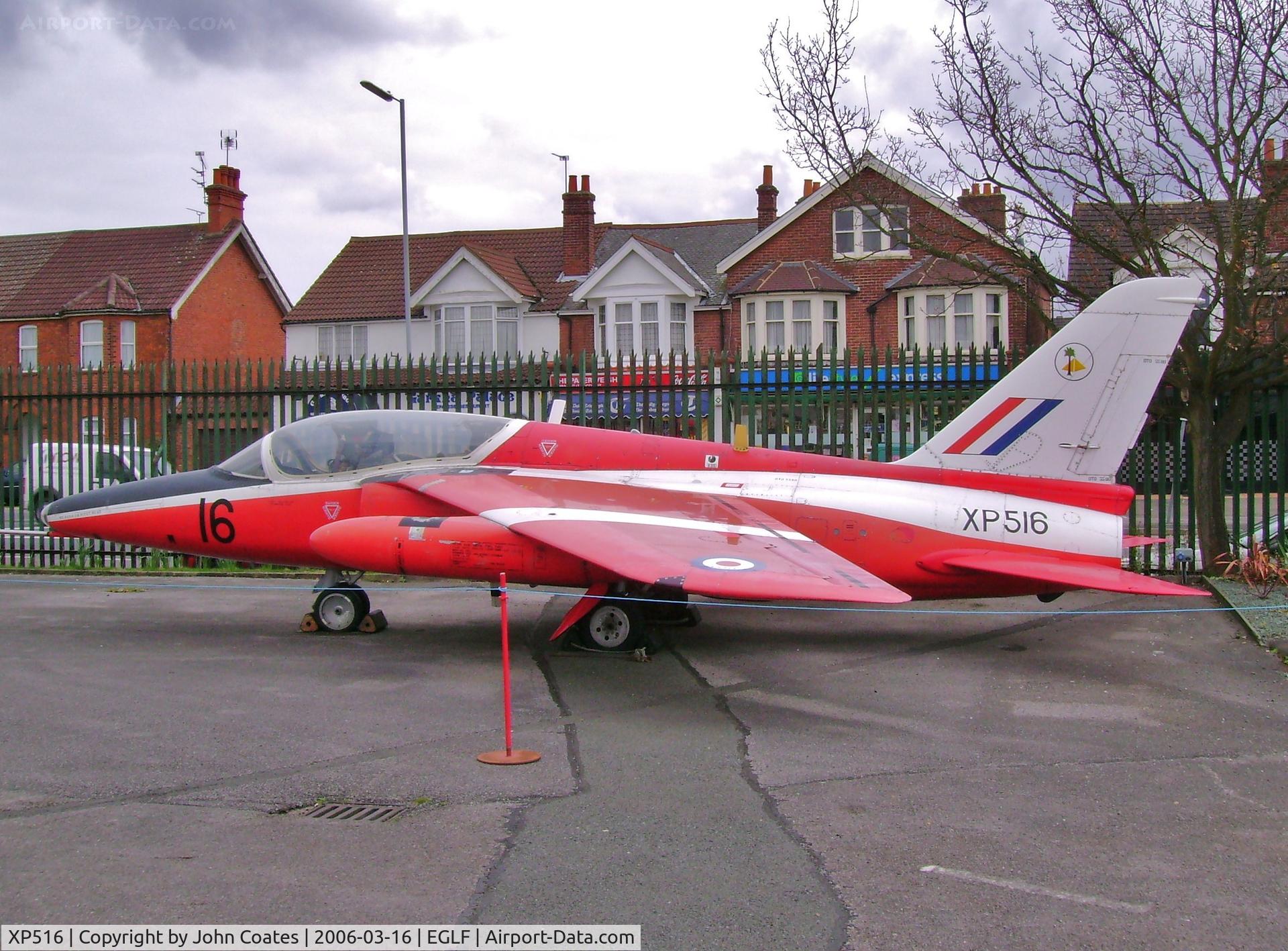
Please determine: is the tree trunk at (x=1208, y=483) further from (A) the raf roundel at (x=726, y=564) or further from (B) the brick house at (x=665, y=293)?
(B) the brick house at (x=665, y=293)

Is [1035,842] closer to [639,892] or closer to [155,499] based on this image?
[639,892]

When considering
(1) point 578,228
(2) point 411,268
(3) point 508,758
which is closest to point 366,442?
(3) point 508,758

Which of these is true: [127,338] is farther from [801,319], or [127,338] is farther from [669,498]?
[669,498]

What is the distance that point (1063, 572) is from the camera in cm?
848

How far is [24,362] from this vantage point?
126 feet

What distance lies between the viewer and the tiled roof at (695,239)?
38.2 metres

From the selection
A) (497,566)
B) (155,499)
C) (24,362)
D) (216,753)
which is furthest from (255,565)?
(24,362)

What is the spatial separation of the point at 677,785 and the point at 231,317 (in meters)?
40.0

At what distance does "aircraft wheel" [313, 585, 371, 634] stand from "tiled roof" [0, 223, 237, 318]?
32170 millimetres

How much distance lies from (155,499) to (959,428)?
25.2 ft

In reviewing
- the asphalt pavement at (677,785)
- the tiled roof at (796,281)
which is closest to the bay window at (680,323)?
the tiled roof at (796,281)

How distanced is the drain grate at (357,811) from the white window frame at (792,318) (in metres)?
28.3

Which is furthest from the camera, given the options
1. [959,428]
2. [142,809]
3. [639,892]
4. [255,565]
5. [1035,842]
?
[255,565]

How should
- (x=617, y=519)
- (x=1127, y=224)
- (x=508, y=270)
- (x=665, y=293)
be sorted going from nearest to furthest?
(x=617, y=519) < (x=1127, y=224) < (x=665, y=293) < (x=508, y=270)
